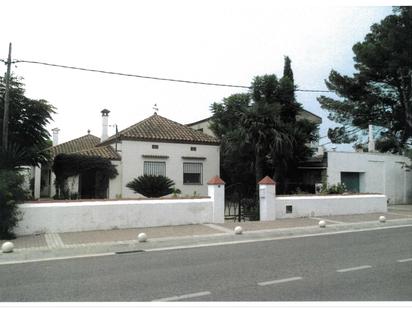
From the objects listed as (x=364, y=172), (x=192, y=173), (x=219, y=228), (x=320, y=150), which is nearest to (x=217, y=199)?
(x=219, y=228)

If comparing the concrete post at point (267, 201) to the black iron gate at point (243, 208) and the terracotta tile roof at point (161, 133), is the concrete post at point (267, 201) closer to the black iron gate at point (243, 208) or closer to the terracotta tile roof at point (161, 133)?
the black iron gate at point (243, 208)

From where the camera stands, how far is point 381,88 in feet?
114

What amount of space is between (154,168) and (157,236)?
13.1 meters

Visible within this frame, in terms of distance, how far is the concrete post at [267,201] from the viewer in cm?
1630

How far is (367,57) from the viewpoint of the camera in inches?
1278

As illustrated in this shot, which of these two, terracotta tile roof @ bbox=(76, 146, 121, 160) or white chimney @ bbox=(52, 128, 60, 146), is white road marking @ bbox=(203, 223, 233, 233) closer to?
terracotta tile roof @ bbox=(76, 146, 121, 160)

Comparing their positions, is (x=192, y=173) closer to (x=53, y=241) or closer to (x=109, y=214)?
(x=109, y=214)

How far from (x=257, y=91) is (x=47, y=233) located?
729 inches

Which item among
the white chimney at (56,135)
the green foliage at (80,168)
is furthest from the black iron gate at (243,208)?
the white chimney at (56,135)

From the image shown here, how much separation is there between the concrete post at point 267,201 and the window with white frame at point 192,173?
10.3 m

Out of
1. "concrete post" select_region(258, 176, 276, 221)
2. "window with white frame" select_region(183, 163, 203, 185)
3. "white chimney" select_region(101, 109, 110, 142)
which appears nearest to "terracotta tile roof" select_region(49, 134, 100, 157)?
"white chimney" select_region(101, 109, 110, 142)

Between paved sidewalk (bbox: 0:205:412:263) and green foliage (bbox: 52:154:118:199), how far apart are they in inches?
429

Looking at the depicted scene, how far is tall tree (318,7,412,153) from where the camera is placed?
31.0 metres

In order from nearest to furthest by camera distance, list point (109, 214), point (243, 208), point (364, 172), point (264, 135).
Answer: point (109, 214) < point (243, 208) < point (264, 135) < point (364, 172)
